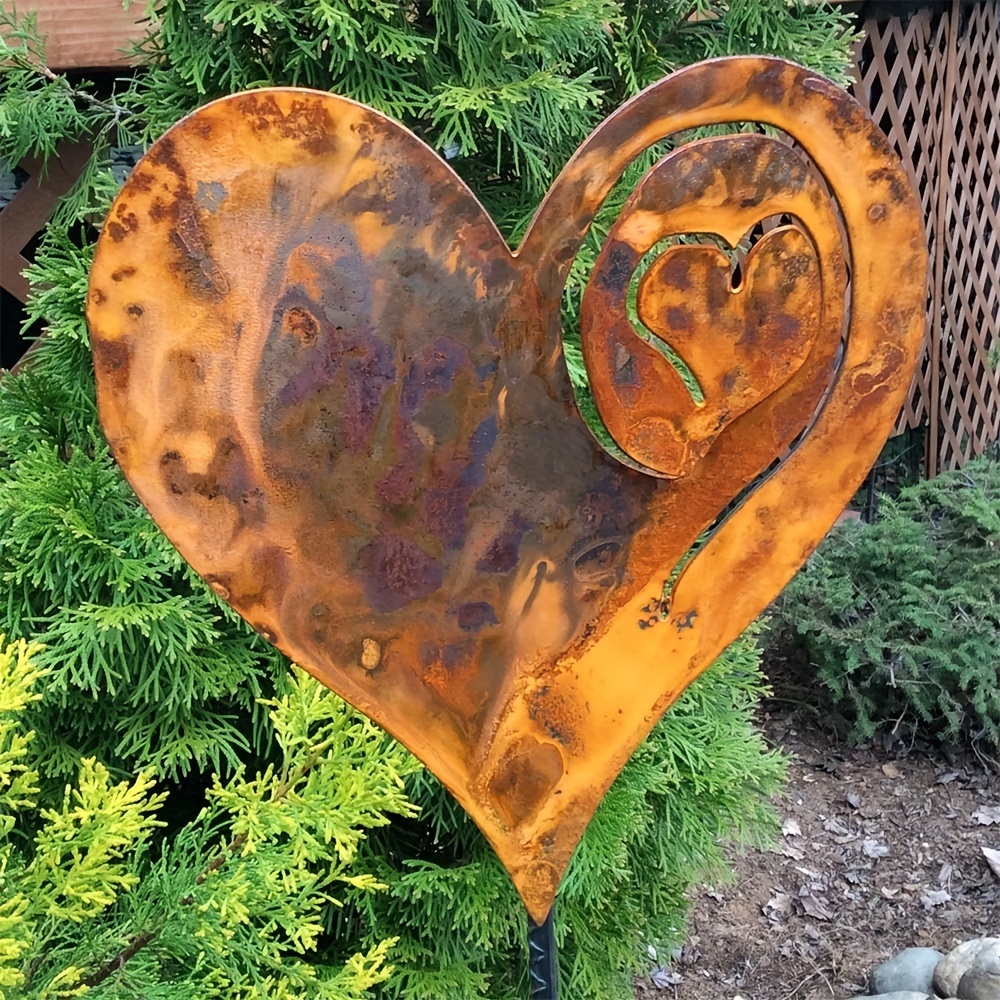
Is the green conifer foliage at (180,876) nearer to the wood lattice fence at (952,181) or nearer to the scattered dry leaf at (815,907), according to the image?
the scattered dry leaf at (815,907)

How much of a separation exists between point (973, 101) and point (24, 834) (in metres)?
4.32

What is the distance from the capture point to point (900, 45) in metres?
3.52

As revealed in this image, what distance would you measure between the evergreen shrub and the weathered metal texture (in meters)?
2.51

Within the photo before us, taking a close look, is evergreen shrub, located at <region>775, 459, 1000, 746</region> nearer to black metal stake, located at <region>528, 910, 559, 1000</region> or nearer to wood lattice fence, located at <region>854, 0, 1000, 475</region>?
wood lattice fence, located at <region>854, 0, 1000, 475</region>

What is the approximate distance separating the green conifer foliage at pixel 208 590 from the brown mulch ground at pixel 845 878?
779 millimetres

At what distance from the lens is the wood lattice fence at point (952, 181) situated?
362cm

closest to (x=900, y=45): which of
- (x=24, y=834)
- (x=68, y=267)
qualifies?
(x=68, y=267)

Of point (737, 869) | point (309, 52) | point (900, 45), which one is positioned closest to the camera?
point (309, 52)

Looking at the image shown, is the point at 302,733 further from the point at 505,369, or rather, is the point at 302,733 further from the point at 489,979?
the point at 489,979

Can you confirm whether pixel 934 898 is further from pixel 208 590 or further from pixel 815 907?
pixel 208 590

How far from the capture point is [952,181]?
3.83 m

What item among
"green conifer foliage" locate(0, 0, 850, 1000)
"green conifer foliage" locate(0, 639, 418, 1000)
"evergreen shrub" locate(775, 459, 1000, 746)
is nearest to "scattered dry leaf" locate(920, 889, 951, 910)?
"evergreen shrub" locate(775, 459, 1000, 746)

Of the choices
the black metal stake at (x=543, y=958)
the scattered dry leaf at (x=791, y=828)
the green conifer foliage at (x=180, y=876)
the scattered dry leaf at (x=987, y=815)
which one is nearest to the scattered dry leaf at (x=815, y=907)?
the scattered dry leaf at (x=791, y=828)

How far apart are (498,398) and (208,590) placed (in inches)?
38.9
